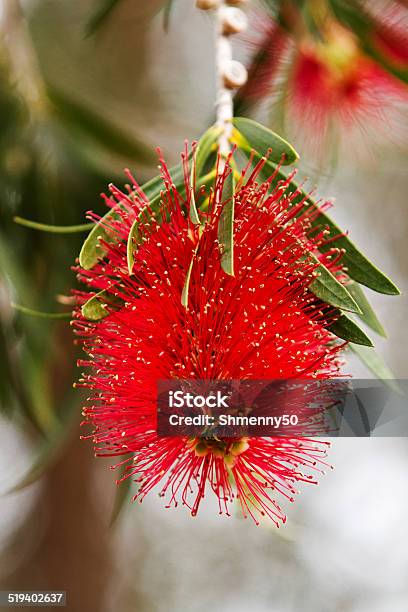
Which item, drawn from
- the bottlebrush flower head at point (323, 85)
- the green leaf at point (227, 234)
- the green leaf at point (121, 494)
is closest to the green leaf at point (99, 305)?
the green leaf at point (227, 234)

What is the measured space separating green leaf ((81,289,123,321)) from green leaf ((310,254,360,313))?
0.14 m

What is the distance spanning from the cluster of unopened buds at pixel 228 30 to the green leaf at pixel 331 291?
0.61 feet

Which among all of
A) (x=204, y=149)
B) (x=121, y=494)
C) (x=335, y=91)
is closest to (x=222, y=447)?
(x=204, y=149)

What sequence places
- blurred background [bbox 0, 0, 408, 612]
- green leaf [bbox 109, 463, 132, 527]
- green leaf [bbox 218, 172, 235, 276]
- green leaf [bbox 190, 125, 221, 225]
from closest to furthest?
1. green leaf [bbox 218, 172, 235, 276]
2. green leaf [bbox 190, 125, 221, 225]
3. green leaf [bbox 109, 463, 132, 527]
4. blurred background [bbox 0, 0, 408, 612]

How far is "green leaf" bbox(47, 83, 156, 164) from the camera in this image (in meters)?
1.06

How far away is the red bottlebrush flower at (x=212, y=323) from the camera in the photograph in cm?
49

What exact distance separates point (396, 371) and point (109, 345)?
77.7 inches

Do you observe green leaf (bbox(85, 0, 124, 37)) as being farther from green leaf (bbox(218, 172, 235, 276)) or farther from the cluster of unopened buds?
green leaf (bbox(218, 172, 235, 276))

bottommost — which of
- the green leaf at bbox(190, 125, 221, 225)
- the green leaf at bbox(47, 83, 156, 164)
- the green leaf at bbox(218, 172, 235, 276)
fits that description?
the green leaf at bbox(218, 172, 235, 276)

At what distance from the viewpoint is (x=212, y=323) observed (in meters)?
0.49

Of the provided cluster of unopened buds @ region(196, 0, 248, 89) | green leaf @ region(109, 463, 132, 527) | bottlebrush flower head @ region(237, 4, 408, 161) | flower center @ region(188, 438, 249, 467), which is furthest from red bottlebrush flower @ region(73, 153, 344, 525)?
bottlebrush flower head @ region(237, 4, 408, 161)

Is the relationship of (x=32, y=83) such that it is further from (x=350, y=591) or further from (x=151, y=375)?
(x=350, y=591)

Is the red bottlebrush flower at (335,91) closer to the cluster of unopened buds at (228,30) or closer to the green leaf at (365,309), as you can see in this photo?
the cluster of unopened buds at (228,30)

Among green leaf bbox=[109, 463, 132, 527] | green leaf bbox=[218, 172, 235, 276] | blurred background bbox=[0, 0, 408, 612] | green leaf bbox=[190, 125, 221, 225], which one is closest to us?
green leaf bbox=[218, 172, 235, 276]
